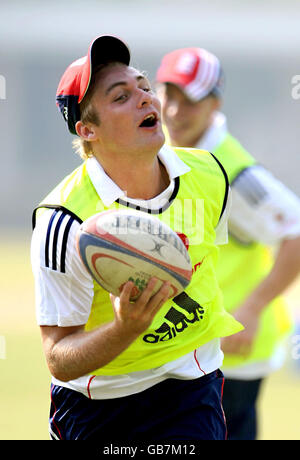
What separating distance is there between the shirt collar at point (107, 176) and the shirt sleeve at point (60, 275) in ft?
0.65

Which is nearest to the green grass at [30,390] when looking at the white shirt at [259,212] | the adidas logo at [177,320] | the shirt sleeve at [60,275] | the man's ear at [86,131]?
the white shirt at [259,212]

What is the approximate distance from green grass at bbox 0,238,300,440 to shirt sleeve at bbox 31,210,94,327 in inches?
103

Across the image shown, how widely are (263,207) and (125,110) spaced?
4.53 ft

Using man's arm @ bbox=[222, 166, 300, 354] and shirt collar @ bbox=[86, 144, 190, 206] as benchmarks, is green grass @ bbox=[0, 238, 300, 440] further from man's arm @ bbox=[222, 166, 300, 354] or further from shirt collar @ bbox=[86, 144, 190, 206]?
shirt collar @ bbox=[86, 144, 190, 206]

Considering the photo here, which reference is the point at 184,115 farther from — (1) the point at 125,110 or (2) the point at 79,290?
(2) the point at 79,290

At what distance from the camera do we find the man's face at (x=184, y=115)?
173 inches

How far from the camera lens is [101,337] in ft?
8.43

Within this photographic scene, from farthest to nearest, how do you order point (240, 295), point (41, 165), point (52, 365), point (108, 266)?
point (41, 165), point (240, 295), point (52, 365), point (108, 266)
